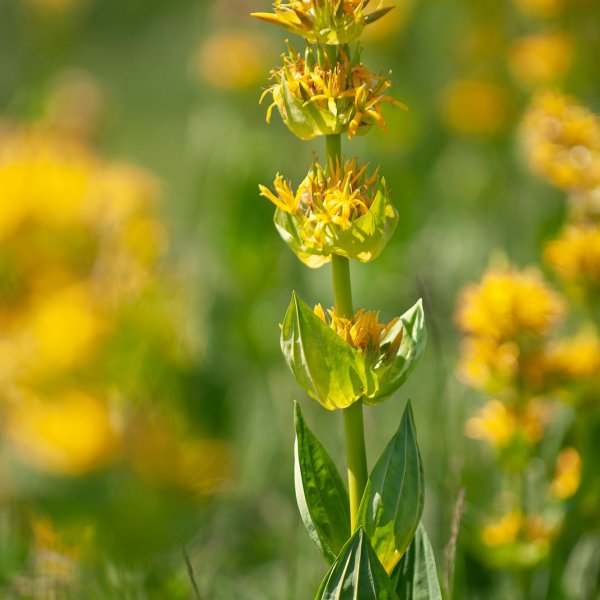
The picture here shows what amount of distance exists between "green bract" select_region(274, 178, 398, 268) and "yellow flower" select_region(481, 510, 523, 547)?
2.68ft

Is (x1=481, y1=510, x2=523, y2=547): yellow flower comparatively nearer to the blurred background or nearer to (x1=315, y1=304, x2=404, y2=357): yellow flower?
the blurred background

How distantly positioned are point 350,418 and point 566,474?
870 millimetres

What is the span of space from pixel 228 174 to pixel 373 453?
4.99ft

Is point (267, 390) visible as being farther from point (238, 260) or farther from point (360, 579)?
point (360, 579)

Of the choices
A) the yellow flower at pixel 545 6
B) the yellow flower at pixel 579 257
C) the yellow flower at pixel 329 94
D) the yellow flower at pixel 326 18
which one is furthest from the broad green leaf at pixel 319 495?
the yellow flower at pixel 545 6

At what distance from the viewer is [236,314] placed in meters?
3.33

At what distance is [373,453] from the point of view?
256 centimetres

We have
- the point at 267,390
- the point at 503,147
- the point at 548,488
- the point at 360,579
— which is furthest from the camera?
the point at 503,147

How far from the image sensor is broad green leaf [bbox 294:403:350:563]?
52.2 inches

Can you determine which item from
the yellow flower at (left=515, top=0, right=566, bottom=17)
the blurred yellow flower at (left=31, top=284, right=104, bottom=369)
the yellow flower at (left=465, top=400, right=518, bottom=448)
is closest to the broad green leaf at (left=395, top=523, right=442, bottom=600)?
the yellow flower at (left=465, top=400, right=518, bottom=448)

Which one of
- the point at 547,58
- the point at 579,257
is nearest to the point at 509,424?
the point at 579,257

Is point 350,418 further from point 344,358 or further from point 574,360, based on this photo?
point 574,360

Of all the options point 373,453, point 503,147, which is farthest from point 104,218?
point 503,147

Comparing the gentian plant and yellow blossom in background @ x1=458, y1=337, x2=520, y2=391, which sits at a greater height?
the gentian plant
